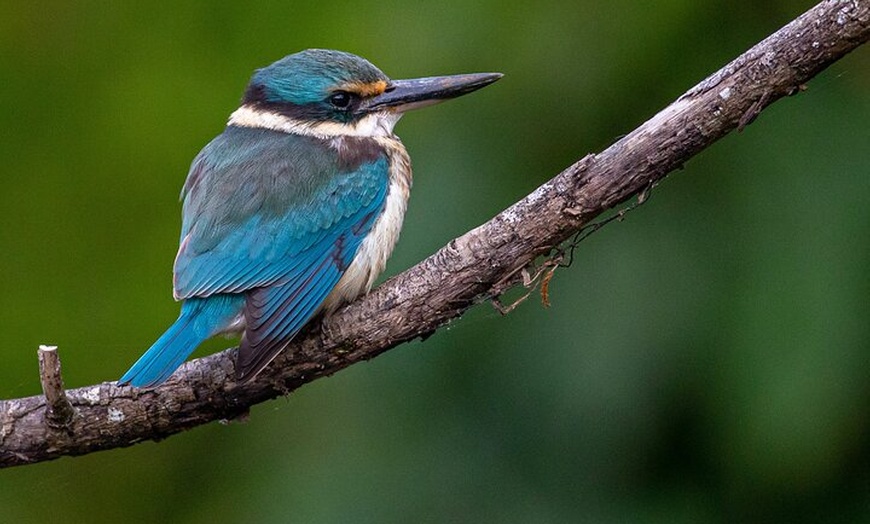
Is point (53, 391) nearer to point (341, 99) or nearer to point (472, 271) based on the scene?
point (472, 271)

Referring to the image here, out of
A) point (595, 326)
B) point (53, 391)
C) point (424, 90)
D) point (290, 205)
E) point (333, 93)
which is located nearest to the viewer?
point (53, 391)

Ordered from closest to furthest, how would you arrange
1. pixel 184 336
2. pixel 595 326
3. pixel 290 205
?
1. pixel 184 336
2. pixel 595 326
3. pixel 290 205

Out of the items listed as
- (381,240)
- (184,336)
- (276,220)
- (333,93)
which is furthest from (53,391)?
(333,93)

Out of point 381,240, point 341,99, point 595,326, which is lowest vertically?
point 595,326

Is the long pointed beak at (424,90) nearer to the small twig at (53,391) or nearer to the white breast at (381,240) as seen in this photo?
the white breast at (381,240)

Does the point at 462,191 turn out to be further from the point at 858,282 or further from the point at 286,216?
the point at 858,282

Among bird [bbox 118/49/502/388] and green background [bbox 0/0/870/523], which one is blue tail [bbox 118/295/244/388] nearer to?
bird [bbox 118/49/502/388]

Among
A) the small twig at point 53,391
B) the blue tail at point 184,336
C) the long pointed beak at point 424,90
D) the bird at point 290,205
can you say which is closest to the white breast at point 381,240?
the bird at point 290,205

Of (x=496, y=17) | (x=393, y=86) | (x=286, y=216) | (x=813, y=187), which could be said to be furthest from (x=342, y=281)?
(x=813, y=187)
